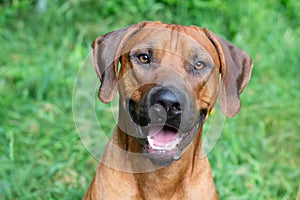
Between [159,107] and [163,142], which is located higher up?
[159,107]

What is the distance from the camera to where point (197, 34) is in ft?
12.8

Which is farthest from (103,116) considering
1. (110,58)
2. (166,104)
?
(166,104)

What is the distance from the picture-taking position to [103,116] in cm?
584

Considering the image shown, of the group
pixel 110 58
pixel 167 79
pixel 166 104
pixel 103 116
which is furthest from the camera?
pixel 103 116

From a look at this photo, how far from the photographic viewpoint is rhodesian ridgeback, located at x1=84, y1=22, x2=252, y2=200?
3633 mm

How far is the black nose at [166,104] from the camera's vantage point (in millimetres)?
3471

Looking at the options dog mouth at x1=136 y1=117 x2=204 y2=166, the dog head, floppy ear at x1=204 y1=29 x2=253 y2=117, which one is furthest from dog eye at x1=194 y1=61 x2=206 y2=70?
dog mouth at x1=136 y1=117 x2=204 y2=166

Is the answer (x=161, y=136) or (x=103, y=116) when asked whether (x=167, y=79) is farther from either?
(x=103, y=116)

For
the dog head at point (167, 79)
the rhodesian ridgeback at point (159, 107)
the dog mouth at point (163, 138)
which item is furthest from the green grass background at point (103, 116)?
the dog mouth at point (163, 138)

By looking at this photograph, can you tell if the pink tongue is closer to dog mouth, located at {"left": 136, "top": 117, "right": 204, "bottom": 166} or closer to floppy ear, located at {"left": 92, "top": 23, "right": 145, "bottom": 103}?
dog mouth, located at {"left": 136, "top": 117, "right": 204, "bottom": 166}

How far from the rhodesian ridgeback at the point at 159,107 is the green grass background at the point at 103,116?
114cm

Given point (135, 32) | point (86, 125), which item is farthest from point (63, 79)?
point (135, 32)

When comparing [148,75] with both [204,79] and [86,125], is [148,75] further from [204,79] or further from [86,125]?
[86,125]

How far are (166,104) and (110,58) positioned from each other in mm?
592
